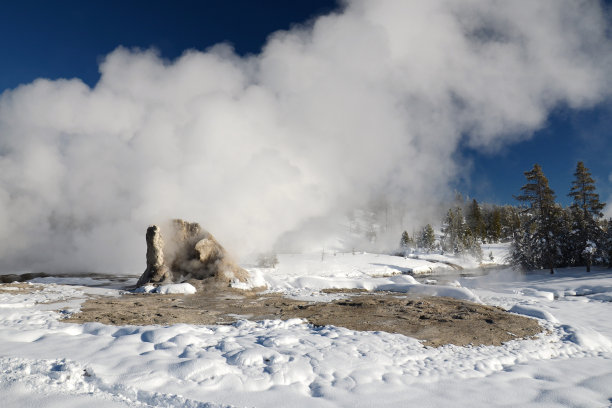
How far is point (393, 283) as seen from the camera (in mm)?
21578

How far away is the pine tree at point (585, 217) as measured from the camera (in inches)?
1126

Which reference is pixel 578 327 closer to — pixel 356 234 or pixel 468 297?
pixel 468 297

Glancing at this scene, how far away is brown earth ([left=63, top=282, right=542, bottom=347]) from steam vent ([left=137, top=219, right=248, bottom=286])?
19.0 ft

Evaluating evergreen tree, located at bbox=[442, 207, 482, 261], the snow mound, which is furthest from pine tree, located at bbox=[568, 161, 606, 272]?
evergreen tree, located at bbox=[442, 207, 482, 261]

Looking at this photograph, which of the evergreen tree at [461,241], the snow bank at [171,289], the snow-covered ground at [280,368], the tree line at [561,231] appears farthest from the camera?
the evergreen tree at [461,241]

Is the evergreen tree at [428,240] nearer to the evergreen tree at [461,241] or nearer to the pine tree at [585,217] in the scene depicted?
the evergreen tree at [461,241]

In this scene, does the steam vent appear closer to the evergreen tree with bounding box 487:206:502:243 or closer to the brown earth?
the brown earth

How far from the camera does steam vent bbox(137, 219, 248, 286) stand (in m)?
20.8

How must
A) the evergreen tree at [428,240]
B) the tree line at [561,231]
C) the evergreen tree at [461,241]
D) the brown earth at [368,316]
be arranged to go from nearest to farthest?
the brown earth at [368,316], the tree line at [561,231], the evergreen tree at [461,241], the evergreen tree at [428,240]

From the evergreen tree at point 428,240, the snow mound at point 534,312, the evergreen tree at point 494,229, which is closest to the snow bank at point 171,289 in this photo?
the snow mound at point 534,312

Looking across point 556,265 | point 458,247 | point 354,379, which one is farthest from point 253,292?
point 458,247

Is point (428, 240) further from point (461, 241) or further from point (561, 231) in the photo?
point (561, 231)

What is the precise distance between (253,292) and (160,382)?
14.7 meters

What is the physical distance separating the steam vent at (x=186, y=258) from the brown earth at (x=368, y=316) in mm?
5804
